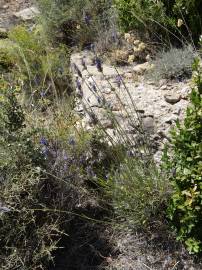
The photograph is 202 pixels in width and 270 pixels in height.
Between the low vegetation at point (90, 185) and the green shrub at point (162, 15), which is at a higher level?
the green shrub at point (162, 15)

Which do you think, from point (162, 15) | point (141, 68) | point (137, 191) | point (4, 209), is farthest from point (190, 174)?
point (162, 15)

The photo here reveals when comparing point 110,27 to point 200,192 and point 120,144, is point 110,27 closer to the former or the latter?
point 120,144

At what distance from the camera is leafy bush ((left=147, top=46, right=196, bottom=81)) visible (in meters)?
3.80

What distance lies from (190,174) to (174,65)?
1590 mm

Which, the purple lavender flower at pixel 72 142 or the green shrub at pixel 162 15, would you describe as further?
the green shrub at pixel 162 15

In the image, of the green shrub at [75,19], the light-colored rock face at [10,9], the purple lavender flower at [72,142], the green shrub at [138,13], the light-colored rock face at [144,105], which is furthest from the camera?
the light-colored rock face at [10,9]

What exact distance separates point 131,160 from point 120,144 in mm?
148

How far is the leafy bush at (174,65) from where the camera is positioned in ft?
12.5

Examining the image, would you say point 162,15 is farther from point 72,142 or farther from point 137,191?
point 137,191

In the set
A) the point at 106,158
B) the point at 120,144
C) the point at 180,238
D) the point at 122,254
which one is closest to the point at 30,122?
the point at 106,158

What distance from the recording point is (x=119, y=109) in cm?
359

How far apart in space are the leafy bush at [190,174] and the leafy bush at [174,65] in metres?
1.24

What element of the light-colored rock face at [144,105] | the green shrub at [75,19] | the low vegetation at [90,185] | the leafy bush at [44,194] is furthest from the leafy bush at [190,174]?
the green shrub at [75,19]

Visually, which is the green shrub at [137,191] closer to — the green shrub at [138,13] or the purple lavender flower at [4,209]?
the purple lavender flower at [4,209]
